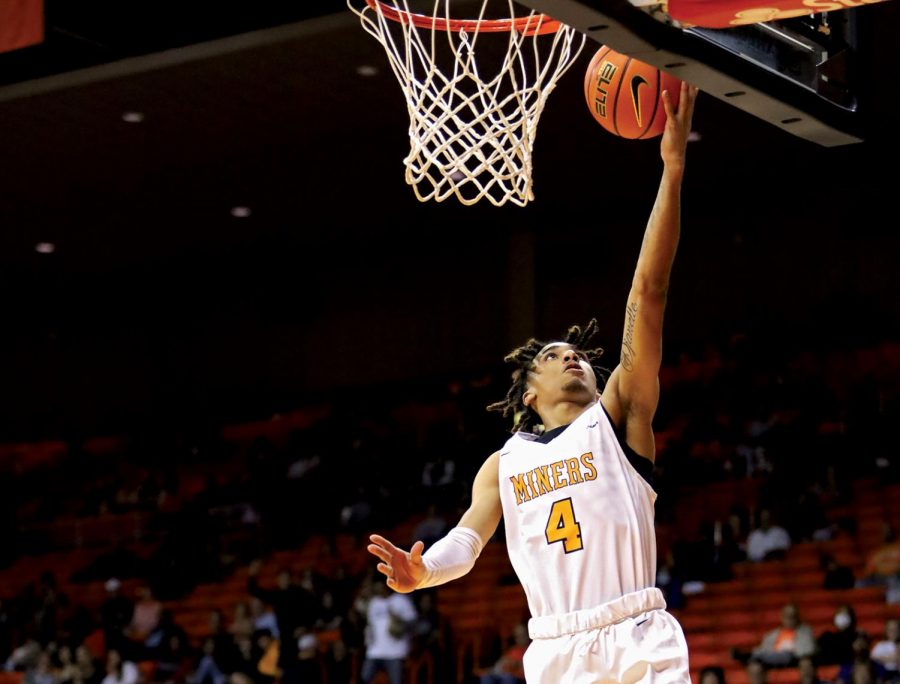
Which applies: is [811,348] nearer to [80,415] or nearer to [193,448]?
[193,448]

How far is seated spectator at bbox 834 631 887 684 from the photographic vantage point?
30.6ft

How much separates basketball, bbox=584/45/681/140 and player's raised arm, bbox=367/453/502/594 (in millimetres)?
1123

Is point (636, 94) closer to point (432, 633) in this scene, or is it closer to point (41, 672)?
point (432, 633)

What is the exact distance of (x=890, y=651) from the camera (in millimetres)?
9750

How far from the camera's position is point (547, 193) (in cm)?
1692

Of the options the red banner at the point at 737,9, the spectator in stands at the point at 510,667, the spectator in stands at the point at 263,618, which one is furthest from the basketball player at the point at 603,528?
the spectator in stands at the point at 263,618

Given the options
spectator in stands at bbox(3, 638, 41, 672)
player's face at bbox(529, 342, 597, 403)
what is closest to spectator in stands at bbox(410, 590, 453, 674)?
spectator in stands at bbox(3, 638, 41, 672)

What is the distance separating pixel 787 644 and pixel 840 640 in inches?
19.4

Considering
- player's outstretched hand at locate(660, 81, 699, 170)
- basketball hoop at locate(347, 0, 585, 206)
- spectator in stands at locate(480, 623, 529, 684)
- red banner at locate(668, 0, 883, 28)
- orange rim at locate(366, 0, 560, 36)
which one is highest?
orange rim at locate(366, 0, 560, 36)

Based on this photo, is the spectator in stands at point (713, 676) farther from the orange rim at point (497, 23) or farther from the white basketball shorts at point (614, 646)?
the white basketball shorts at point (614, 646)

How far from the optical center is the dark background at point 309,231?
1321 cm

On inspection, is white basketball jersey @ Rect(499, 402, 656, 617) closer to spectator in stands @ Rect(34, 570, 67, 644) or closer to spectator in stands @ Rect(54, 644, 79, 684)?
spectator in stands @ Rect(54, 644, 79, 684)

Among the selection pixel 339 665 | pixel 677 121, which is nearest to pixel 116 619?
pixel 339 665

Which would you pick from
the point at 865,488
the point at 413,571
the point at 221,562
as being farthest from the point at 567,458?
the point at 221,562
